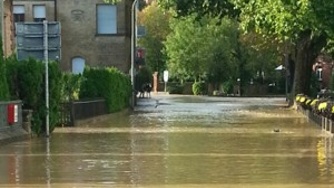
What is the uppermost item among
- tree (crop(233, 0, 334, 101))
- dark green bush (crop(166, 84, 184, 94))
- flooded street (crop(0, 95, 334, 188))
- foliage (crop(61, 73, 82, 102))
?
tree (crop(233, 0, 334, 101))

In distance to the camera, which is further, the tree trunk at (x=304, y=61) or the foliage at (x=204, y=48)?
the foliage at (x=204, y=48)

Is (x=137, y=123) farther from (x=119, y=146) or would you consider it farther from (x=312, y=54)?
(x=312, y=54)

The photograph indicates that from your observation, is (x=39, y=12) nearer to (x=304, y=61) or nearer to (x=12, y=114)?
(x=304, y=61)

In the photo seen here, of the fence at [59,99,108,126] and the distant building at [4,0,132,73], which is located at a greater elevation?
the distant building at [4,0,132,73]

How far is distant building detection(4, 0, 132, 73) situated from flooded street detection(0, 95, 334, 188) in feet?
86.9

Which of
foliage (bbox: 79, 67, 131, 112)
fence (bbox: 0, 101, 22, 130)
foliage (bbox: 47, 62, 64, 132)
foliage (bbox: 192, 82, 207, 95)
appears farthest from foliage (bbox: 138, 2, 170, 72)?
fence (bbox: 0, 101, 22, 130)

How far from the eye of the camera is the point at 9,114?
75.5 feet

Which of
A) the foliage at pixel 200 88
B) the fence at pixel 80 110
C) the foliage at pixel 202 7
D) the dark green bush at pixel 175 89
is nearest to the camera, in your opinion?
the fence at pixel 80 110

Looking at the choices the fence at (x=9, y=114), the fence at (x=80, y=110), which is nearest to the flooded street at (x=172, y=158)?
the fence at (x=9, y=114)

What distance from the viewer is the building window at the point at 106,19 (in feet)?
182

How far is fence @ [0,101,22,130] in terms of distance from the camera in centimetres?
2266

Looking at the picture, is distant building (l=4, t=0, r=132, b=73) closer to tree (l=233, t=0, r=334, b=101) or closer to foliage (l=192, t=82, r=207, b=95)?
tree (l=233, t=0, r=334, b=101)

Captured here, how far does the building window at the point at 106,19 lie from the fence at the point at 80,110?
16.4m

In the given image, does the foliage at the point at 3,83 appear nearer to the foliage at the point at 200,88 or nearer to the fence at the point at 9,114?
the fence at the point at 9,114
